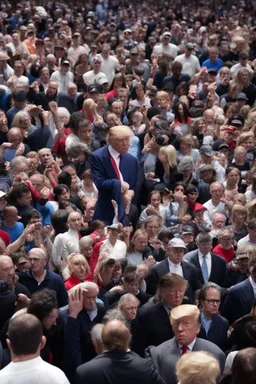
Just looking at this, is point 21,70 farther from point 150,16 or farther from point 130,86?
point 150,16

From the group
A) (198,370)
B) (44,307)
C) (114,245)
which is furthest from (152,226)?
(198,370)

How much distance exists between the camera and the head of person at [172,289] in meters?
7.80

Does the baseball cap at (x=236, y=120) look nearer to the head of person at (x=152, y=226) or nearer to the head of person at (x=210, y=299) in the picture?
the head of person at (x=152, y=226)

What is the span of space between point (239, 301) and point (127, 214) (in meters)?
2.60

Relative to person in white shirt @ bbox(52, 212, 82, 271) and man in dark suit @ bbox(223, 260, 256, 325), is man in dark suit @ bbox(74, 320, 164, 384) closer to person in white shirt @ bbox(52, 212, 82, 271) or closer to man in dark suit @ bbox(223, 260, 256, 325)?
man in dark suit @ bbox(223, 260, 256, 325)

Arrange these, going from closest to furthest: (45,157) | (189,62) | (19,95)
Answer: (45,157), (19,95), (189,62)

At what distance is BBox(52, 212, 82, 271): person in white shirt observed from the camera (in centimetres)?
994

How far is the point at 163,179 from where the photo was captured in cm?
1239

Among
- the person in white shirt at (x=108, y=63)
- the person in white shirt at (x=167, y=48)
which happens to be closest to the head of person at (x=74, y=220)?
the person in white shirt at (x=108, y=63)

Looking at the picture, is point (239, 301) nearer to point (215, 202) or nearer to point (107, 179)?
point (107, 179)

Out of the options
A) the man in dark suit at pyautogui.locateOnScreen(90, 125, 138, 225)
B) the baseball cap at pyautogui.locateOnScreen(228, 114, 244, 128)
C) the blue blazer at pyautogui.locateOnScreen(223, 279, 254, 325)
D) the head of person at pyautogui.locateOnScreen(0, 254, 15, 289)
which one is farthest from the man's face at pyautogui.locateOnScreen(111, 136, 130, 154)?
the baseball cap at pyautogui.locateOnScreen(228, 114, 244, 128)

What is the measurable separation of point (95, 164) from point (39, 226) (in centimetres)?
122

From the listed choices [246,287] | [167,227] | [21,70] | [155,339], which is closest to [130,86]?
[21,70]

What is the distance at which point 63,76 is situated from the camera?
15.7m
